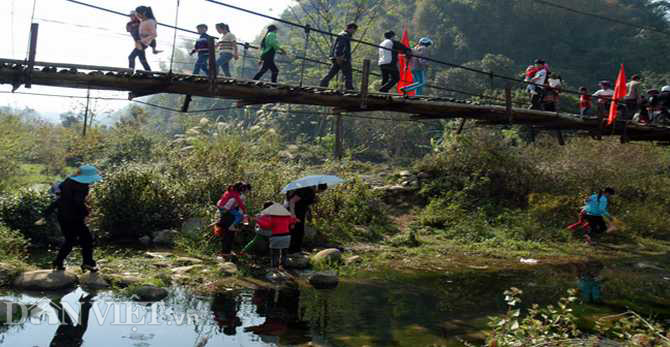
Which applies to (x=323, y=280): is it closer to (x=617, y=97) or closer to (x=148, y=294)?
(x=148, y=294)

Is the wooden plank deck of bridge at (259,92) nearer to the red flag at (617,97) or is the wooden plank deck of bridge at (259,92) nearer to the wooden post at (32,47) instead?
the wooden post at (32,47)

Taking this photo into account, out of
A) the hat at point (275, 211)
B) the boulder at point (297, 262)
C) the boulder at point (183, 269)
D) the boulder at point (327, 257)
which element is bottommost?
the boulder at point (183, 269)

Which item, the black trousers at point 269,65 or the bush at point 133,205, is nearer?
the black trousers at point 269,65

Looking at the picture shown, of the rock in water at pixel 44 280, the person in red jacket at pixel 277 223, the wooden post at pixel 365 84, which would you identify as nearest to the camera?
the rock in water at pixel 44 280

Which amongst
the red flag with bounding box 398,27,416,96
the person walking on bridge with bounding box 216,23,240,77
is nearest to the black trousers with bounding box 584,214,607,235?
the red flag with bounding box 398,27,416,96

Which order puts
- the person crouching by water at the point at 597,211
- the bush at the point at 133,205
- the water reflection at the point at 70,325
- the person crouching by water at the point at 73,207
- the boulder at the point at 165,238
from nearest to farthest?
1. the water reflection at the point at 70,325
2. the person crouching by water at the point at 73,207
3. the boulder at the point at 165,238
4. the bush at the point at 133,205
5. the person crouching by water at the point at 597,211

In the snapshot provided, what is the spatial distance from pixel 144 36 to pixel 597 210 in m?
9.49

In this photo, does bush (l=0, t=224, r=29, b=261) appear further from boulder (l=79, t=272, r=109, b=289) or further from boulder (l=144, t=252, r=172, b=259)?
boulder (l=144, t=252, r=172, b=259)

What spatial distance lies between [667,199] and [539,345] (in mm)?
12655

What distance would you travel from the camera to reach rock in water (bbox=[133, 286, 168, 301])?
6922 mm

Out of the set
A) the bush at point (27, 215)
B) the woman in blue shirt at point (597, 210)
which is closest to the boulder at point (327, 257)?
the bush at point (27, 215)

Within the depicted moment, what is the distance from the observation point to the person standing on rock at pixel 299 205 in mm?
9266

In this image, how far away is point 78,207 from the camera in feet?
23.5

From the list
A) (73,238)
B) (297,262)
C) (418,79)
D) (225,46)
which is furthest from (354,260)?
(73,238)
